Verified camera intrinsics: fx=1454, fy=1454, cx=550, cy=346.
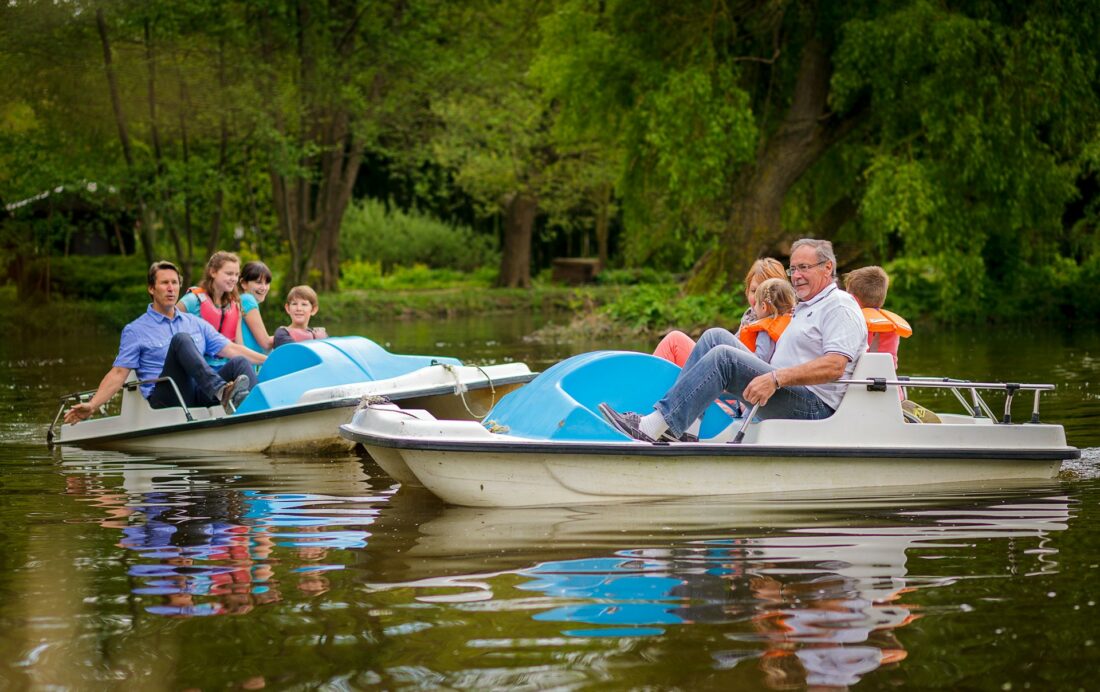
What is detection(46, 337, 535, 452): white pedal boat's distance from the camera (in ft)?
31.6

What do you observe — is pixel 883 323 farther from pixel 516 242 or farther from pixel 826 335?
pixel 516 242

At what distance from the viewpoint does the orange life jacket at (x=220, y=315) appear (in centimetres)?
A: 1053

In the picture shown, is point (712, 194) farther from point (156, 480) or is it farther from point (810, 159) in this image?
point (156, 480)

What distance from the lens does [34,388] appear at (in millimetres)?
15508

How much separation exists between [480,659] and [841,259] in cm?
1962

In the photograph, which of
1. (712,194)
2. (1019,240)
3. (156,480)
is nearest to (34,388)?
(156,480)

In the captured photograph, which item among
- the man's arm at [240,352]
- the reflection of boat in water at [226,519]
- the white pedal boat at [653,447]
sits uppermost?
the man's arm at [240,352]

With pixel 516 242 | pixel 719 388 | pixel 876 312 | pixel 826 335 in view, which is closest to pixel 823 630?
pixel 719 388

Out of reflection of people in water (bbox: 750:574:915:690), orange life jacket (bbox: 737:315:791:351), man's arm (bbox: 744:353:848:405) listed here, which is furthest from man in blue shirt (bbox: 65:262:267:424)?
reflection of people in water (bbox: 750:574:915:690)

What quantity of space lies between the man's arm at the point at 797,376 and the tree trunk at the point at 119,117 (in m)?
22.3

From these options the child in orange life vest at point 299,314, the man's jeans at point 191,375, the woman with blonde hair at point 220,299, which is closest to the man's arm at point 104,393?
the man's jeans at point 191,375

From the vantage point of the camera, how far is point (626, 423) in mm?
7078

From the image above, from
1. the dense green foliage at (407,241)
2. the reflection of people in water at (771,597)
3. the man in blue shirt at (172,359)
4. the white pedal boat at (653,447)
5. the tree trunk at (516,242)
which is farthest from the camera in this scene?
the dense green foliage at (407,241)

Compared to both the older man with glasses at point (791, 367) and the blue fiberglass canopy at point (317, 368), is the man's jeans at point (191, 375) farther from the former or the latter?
the older man with glasses at point (791, 367)
